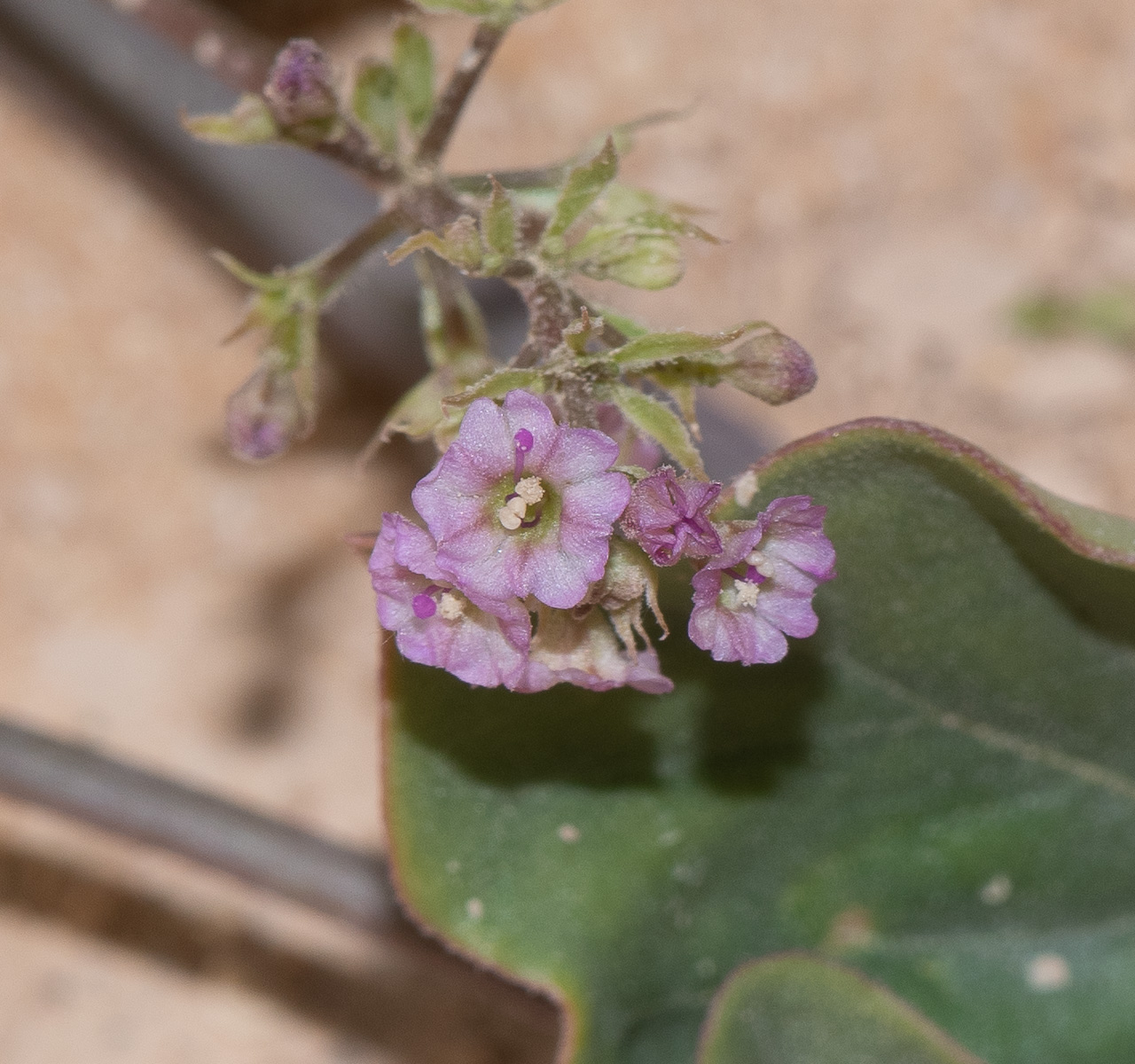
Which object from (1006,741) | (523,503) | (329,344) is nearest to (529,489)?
(523,503)

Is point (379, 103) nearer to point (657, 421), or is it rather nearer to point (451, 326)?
point (451, 326)

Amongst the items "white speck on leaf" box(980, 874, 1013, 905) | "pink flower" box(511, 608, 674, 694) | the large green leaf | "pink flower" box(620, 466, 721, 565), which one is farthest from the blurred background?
"pink flower" box(620, 466, 721, 565)

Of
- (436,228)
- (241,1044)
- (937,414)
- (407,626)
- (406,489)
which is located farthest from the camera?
(937,414)

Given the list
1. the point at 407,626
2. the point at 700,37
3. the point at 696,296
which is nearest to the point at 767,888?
the point at 407,626

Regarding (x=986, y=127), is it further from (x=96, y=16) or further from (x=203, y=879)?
(x=203, y=879)

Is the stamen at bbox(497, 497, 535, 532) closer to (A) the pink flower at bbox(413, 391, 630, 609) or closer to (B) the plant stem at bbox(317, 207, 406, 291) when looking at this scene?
(A) the pink flower at bbox(413, 391, 630, 609)

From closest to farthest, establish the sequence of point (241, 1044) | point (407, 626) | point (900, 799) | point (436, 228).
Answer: point (407, 626)
point (436, 228)
point (900, 799)
point (241, 1044)
